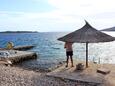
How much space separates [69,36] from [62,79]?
3118mm

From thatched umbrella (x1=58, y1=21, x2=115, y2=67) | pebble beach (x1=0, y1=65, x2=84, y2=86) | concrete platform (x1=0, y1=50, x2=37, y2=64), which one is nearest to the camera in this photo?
pebble beach (x1=0, y1=65, x2=84, y2=86)

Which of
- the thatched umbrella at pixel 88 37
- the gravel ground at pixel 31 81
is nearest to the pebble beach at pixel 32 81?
the gravel ground at pixel 31 81

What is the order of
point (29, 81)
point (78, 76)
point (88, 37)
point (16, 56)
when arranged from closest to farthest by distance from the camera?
point (29, 81), point (78, 76), point (88, 37), point (16, 56)

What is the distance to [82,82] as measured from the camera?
10953 mm

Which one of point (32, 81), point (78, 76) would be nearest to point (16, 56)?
point (78, 76)

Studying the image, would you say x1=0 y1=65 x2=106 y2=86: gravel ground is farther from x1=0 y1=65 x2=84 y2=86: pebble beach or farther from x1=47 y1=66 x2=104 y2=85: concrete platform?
x1=47 y1=66 x2=104 y2=85: concrete platform

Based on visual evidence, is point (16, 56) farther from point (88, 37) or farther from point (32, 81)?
point (32, 81)

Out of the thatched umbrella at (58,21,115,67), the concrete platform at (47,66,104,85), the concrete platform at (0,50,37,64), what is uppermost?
the thatched umbrella at (58,21,115,67)

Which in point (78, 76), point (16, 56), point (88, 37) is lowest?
point (16, 56)

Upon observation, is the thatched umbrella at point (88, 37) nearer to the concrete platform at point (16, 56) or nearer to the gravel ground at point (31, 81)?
the gravel ground at point (31, 81)

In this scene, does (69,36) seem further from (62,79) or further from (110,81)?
(110,81)

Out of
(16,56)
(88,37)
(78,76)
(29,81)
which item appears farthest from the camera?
(16,56)

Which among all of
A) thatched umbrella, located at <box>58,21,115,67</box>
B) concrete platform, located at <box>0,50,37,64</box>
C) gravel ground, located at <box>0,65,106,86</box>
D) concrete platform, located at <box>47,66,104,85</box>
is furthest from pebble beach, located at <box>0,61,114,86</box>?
concrete platform, located at <box>0,50,37,64</box>

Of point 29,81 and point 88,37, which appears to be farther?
point 88,37
